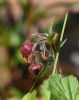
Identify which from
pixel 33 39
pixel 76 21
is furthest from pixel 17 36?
pixel 33 39

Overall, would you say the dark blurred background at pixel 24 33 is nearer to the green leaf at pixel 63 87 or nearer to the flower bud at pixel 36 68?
the flower bud at pixel 36 68

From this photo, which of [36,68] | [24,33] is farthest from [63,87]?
[24,33]

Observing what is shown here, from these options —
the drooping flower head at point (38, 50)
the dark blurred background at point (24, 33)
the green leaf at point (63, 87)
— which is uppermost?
the drooping flower head at point (38, 50)

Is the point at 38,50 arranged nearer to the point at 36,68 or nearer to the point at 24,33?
the point at 36,68

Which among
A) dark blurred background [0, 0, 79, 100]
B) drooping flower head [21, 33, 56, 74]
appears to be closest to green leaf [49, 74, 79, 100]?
drooping flower head [21, 33, 56, 74]

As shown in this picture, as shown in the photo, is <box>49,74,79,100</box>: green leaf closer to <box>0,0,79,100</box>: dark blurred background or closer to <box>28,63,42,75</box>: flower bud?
<box>28,63,42,75</box>: flower bud

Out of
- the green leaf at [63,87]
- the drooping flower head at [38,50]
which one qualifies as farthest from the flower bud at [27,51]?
the green leaf at [63,87]

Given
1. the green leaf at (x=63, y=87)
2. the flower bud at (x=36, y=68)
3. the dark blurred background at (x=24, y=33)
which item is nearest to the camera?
the green leaf at (x=63, y=87)
